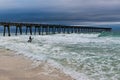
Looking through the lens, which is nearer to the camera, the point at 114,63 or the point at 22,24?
the point at 114,63

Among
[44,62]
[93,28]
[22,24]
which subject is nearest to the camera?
[44,62]

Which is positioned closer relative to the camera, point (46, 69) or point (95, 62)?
point (46, 69)

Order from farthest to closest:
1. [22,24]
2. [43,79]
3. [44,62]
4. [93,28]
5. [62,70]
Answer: [93,28] < [22,24] < [44,62] < [62,70] < [43,79]

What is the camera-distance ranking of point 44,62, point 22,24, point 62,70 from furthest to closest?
1. point 22,24
2. point 44,62
3. point 62,70

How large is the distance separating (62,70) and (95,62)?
2.25 m

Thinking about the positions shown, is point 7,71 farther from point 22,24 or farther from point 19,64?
point 22,24

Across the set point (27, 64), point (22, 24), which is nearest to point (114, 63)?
point (27, 64)

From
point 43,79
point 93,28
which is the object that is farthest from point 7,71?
point 93,28

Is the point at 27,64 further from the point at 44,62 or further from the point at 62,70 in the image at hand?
the point at 62,70

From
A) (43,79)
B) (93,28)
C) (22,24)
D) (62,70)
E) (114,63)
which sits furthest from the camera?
(93,28)

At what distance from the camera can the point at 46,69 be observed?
1149cm

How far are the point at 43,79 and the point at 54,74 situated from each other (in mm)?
886

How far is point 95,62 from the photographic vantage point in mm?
12922

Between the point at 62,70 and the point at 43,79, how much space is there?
5.51ft
